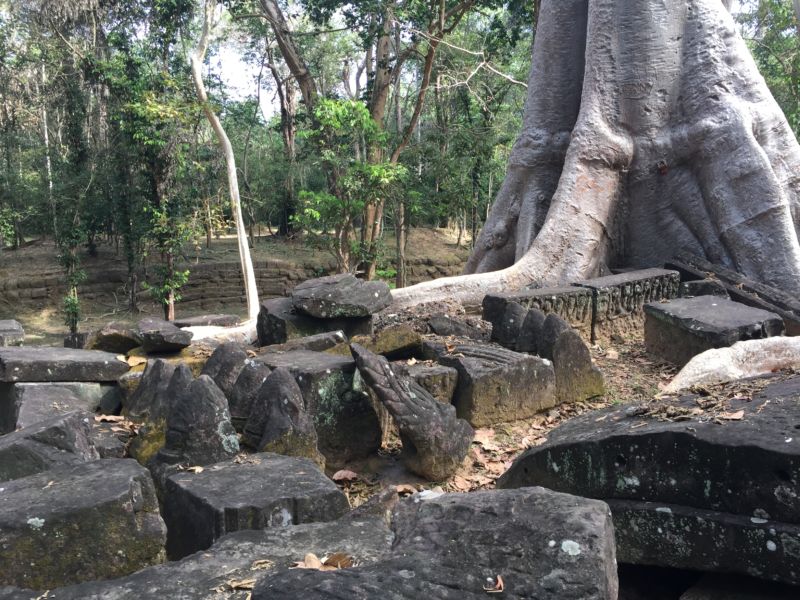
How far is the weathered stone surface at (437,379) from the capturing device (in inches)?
170

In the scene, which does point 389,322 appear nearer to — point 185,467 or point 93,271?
point 185,467

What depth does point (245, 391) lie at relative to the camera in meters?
3.87

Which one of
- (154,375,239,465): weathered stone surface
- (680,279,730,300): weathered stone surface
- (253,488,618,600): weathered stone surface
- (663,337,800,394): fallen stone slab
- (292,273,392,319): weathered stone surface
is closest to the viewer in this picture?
(253,488,618,600): weathered stone surface

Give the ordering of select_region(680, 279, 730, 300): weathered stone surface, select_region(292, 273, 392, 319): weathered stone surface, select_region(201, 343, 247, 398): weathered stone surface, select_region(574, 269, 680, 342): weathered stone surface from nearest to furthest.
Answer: select_region(201, 343, 247, 398): weathered stone surface → select_region(292, 273, 392, 319): weathered stone surface → select_region(574, 269, 680, 342): weathered stone surface → select_region(680, 279, 730, 300): weathered stone surface

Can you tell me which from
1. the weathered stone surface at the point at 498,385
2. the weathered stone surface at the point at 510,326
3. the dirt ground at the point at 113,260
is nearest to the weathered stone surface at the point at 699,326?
the weathered stone surface at the point at 510,326

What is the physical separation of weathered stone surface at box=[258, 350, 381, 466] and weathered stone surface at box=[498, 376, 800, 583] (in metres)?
1.51

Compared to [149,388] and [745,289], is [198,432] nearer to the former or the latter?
[149,388]

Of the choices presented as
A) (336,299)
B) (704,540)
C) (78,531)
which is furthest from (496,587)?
(336,299)

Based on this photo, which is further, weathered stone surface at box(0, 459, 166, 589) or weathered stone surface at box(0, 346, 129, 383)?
weathered stone surface at box(0, 346, 129, 383)

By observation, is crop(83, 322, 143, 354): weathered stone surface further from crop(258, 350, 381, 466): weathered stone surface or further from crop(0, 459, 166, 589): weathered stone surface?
crop(0, 459, 166, 589): weathered stone surface

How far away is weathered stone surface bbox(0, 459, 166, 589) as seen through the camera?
206 cm

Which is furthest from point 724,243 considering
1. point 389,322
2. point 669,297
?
point 389,322

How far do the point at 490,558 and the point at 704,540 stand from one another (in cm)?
80

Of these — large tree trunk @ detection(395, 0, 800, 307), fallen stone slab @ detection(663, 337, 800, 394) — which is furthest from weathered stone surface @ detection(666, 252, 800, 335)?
fallen stone slab @ detection(663, 337, 800, 394)
